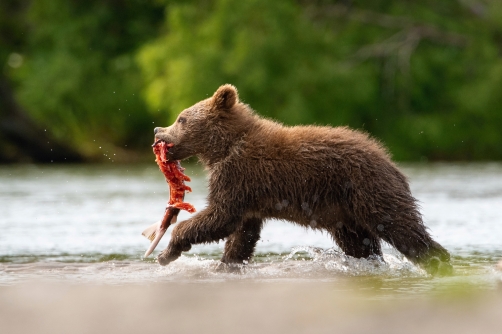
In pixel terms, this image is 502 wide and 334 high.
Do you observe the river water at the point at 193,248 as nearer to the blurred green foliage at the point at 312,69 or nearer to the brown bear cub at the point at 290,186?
the brown bear cub at the point at 290,186

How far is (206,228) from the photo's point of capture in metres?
6.95

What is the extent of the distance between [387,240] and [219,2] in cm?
1849

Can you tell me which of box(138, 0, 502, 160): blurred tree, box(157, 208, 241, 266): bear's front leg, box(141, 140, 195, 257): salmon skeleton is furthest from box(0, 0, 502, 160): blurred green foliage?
box(157, 208, 241, 266): bear's front leg

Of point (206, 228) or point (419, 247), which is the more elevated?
point (206, 228)

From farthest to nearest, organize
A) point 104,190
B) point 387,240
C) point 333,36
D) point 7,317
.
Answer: point 333,36
point 104,190
point 387,240
point 7,317

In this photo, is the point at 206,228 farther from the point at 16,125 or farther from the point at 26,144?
A: the point at 16,125

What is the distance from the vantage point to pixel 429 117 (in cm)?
2439

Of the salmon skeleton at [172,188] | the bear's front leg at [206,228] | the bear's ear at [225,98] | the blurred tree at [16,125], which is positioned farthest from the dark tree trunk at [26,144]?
the bear's front leg at [206,228]

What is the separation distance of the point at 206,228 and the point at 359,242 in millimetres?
1198

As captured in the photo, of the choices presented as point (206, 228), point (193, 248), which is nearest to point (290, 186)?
point (206, 228)

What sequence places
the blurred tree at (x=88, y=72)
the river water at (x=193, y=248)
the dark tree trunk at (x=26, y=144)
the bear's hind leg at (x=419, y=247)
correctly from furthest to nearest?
the blurred tree at (x=88, y=72), the dark tree trunk at (x=26, y=144), the river water at (x=193, y=248), the bear's hind leg at (x=419, y=247)

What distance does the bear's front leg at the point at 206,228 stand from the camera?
22.8 feet

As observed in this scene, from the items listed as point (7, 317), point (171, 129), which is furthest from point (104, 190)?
point (7, 317)

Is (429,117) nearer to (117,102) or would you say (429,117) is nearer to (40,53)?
(117,102)
